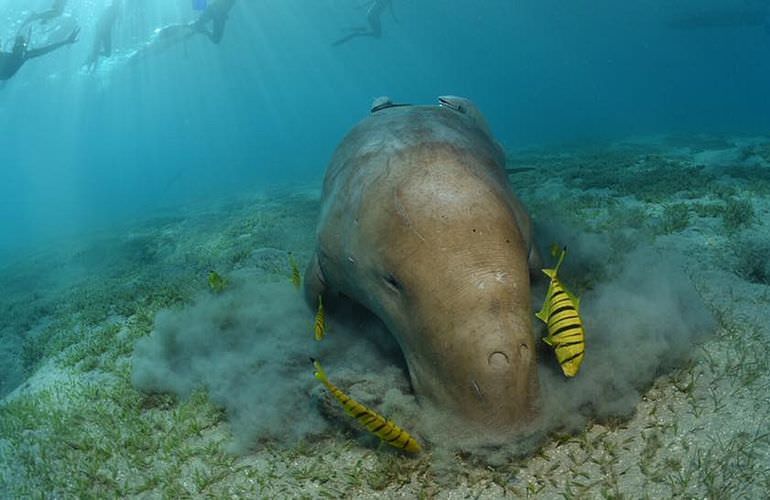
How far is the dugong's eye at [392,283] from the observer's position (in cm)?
315

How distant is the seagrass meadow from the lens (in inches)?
112

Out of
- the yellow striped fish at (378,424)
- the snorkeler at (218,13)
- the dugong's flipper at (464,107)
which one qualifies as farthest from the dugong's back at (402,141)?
the snorkeler at (218,13)

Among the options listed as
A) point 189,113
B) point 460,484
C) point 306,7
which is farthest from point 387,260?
point 189,113

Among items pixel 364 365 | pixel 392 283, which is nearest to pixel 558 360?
pixel 392 283

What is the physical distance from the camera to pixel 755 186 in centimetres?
870

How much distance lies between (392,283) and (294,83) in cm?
14335

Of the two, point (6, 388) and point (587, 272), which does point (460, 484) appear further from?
point (6, 388)

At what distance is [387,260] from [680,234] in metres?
5.13

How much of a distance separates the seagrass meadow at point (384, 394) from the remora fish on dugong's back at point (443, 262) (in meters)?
0.39

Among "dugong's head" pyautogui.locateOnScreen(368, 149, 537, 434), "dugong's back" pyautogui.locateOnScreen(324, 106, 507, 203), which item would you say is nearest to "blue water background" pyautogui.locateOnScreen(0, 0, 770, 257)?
"dugong's back" pyautogui.locateOnScreen(324, 106, 507, 203)

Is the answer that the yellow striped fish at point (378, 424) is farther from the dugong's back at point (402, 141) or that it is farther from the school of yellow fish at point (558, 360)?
the dugong's back at point (402, 141)

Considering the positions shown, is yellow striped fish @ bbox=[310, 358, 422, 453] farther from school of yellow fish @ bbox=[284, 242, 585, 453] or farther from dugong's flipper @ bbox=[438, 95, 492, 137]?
dugong's flipper @ bbox=[438, 95, 492, 137]

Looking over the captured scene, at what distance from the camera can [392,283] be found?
10.6 ft

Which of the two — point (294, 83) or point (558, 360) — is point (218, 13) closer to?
point (558, 360)
